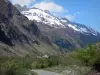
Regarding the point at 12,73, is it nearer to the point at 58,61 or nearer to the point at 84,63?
the point at 84,63

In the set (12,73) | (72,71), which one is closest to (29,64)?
(72,71)

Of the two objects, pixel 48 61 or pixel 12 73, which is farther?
pixel 48 61

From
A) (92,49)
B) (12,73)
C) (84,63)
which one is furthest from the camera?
(84,63)

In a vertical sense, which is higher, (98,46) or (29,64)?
(98,46)

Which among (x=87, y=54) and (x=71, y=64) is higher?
(x=87, y=54)

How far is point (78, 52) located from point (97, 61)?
70.0ft

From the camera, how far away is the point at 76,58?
8088 cm

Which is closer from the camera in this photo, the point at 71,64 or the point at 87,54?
the point at 87,54

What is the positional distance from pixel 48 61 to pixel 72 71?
37.4 metres

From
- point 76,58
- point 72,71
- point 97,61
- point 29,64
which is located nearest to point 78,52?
point 76,58

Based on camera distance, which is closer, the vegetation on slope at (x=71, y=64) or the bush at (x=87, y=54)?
the vegetation on slope at (x=71, y=64)

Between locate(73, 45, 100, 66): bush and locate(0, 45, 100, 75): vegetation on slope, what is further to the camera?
locate(73, 45, 100, 66): bush

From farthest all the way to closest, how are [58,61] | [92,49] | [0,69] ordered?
1. [58,61]
2. [92,49]
3. [0,69]

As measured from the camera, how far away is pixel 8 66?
3738cm
